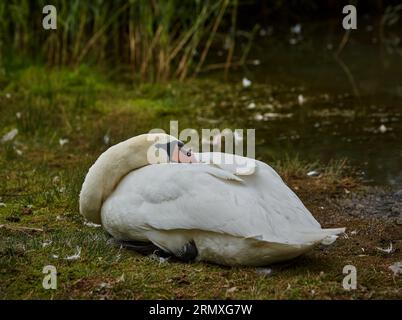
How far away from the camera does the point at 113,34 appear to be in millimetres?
11281

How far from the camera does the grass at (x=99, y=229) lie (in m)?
4.51

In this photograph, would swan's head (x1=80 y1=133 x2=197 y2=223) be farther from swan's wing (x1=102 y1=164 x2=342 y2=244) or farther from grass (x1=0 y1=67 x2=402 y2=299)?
grass (x1=0 y1=67 x2=402 y2=299)

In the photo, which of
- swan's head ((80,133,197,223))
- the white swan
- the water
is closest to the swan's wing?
the white swan

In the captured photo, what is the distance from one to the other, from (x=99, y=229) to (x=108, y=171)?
0.60 metres

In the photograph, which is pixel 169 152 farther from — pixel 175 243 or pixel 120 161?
pixel 175 243

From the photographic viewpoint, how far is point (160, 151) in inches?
213

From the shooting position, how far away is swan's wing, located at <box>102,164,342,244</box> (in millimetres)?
4613

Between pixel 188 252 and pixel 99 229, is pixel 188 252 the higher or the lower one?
the higher one

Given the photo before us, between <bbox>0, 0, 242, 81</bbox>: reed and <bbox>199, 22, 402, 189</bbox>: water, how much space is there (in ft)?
3.03

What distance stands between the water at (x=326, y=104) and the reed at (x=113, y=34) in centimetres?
92

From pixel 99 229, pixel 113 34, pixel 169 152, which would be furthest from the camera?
pixel 113 34

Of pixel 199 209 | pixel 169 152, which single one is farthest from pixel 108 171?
pixel 199 209
